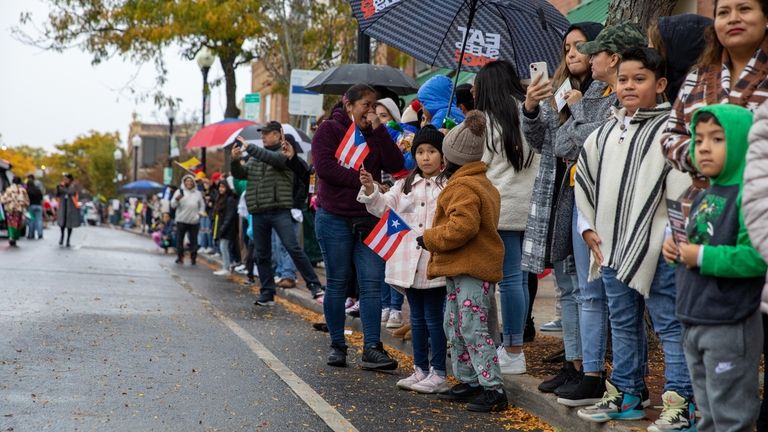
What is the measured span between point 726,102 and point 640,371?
4.94ft

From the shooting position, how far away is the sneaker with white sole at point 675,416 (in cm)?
471

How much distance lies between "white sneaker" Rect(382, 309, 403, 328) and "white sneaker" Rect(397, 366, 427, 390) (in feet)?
8.12

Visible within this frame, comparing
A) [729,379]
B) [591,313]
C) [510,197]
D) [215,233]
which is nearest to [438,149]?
[510,197]

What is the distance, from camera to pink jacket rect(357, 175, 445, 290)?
664 cm

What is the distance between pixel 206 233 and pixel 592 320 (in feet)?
65.3

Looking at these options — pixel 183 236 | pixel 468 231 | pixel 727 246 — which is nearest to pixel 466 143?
pixel 468 231

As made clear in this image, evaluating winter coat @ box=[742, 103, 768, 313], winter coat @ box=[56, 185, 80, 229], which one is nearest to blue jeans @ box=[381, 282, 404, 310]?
winter coat @ box=[742, 103, 768, 313]

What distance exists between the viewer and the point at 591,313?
18.2 feet

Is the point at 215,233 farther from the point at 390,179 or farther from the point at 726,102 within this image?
the point at 726,102

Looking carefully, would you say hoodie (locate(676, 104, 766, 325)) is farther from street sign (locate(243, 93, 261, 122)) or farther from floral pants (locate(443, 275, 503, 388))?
street sign (locate(243, 93, 261, 122))

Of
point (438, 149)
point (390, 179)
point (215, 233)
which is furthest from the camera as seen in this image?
point (215, 233)

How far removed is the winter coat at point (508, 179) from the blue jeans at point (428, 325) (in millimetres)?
617

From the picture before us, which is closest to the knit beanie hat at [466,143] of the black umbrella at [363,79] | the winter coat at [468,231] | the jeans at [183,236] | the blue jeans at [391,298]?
the winter coat at [468,231]

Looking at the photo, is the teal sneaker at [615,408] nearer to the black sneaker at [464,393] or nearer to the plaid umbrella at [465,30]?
the black sneaker at [464,393]
